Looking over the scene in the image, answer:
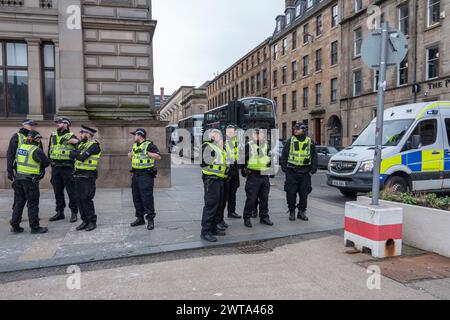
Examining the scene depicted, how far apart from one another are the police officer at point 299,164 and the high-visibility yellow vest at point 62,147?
428cm

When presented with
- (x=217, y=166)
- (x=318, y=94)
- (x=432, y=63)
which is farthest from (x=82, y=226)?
(x=318, y=94)

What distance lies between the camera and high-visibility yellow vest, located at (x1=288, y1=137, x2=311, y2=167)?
23.4 feet

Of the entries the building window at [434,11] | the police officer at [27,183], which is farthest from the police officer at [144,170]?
the building window at [434,11]

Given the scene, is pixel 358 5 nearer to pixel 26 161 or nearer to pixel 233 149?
pixel 233 149

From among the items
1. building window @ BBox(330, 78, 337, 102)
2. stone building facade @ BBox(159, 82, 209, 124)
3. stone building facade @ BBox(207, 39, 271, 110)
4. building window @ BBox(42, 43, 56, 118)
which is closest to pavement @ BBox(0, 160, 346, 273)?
building window @ BBox(42, 43, 56, 118)

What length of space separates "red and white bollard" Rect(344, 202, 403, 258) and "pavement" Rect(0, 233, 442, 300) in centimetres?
23

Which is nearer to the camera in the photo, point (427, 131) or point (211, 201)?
point (211, 201)

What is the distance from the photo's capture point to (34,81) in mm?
11930

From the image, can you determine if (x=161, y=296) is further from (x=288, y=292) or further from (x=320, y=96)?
(x=320, y=96)

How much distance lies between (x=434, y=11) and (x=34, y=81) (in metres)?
23.6

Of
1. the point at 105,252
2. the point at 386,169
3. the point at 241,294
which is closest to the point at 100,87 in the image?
the point at 105,252

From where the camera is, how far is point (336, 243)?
5656 millimetres

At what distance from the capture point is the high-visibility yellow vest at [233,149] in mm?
6273

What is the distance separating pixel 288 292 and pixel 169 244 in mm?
Result: 2350
